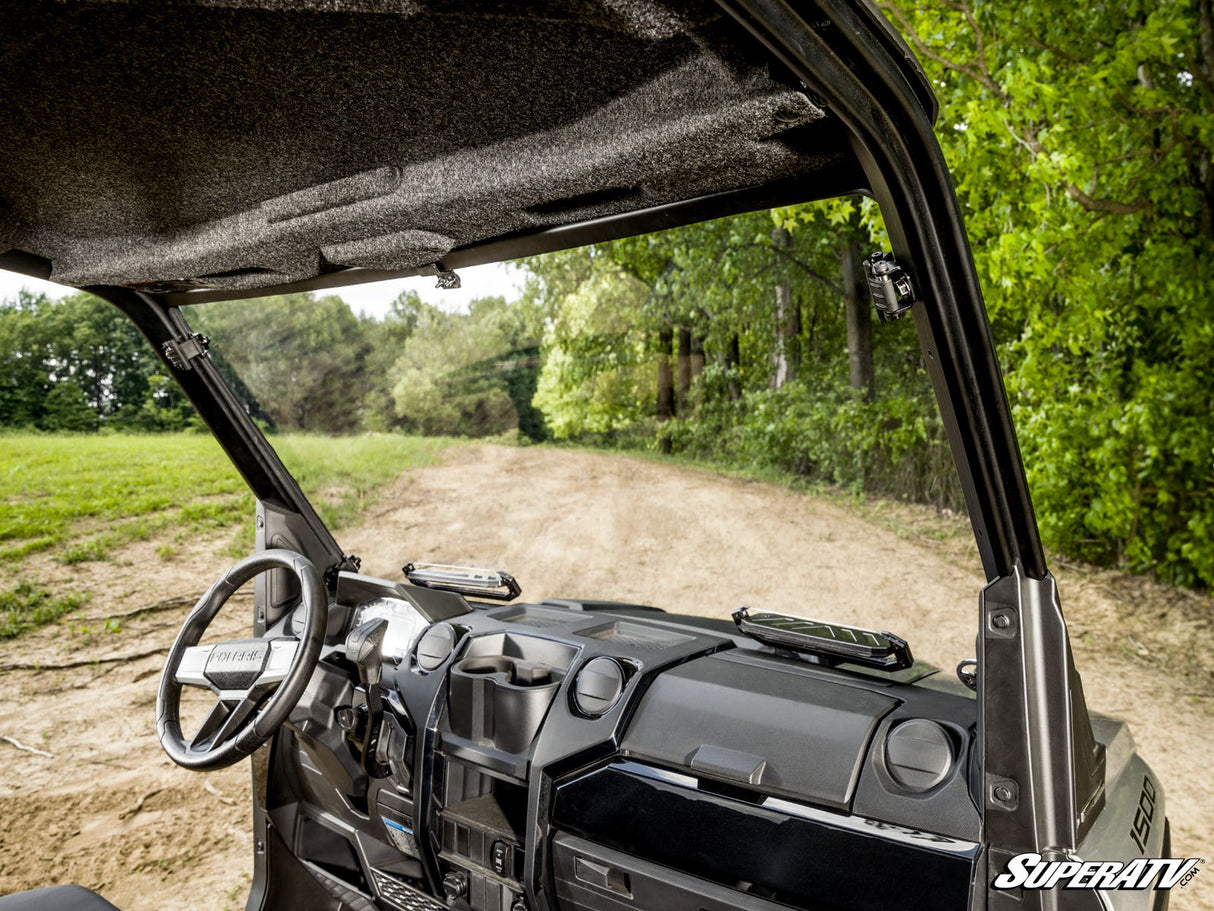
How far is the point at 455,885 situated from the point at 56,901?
669 mm

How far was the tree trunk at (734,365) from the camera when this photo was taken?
19.6 feet

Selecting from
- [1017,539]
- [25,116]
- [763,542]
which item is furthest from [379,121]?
[763,542]

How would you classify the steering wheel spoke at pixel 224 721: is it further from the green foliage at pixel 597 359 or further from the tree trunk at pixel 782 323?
the tree trunk at pixel 782 323

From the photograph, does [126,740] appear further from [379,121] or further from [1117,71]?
[1117,71]

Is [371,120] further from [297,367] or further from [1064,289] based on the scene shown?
[1064,289]

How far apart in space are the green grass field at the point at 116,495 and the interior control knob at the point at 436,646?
2.37 m

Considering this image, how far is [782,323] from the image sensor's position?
20.3ft

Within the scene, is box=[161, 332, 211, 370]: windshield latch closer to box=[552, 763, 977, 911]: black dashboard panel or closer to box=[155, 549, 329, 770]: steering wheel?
box=[155, 549, 329, 770]: steering wheel

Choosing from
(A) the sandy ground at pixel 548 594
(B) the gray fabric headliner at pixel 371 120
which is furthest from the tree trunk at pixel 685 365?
(B) the gray fabric headliner at pixel 371 120

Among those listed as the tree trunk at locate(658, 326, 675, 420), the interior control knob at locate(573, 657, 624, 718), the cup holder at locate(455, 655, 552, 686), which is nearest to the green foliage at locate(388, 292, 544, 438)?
the tree trunk at locate(658, 326, 675, 420)

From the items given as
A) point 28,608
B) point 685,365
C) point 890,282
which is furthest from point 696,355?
point 890,282

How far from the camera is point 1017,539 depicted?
0.92 meters

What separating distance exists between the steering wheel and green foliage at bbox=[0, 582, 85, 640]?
11.5 feet

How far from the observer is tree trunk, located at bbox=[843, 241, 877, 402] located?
553 cm
